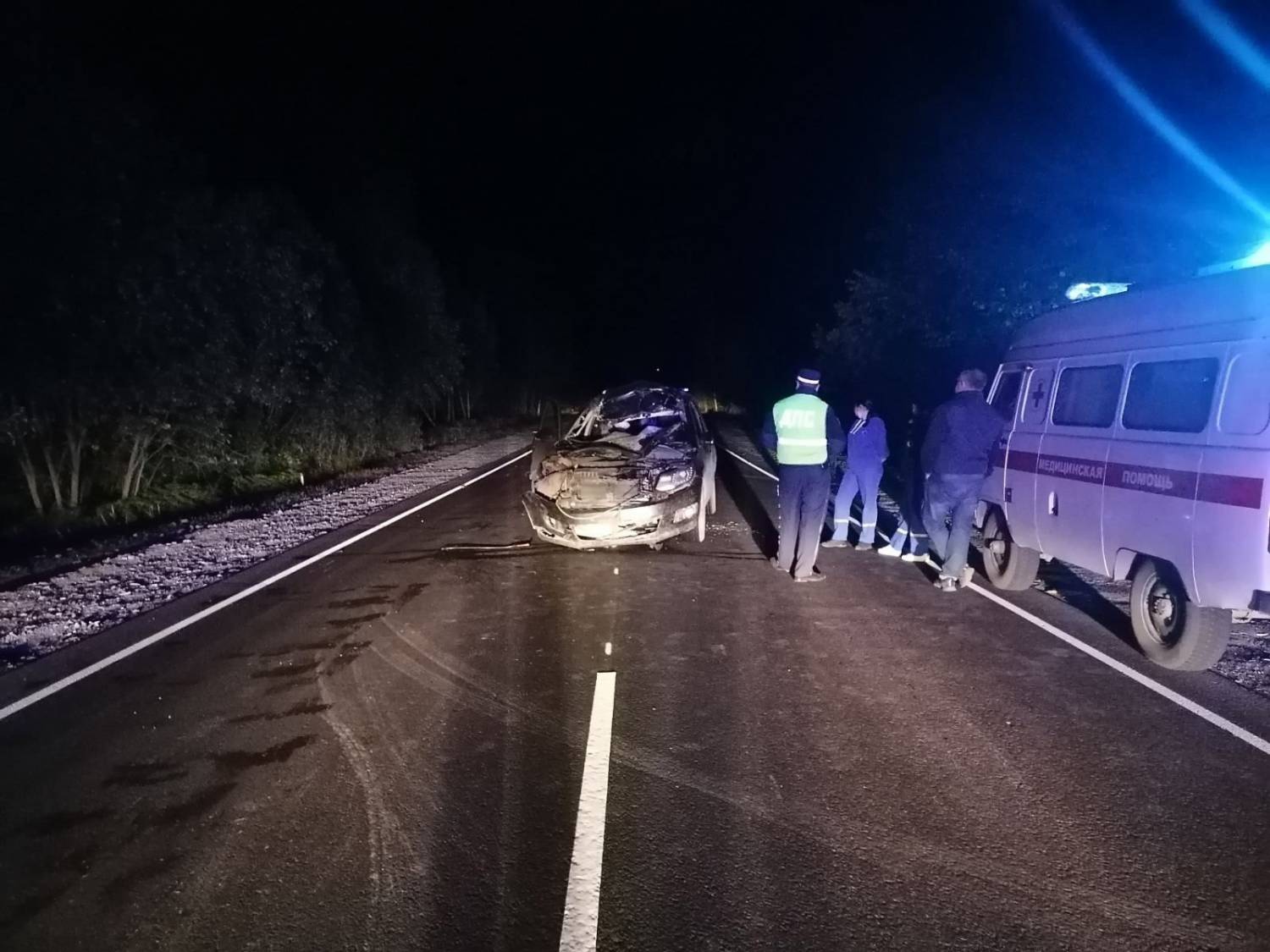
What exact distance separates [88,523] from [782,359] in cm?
4647

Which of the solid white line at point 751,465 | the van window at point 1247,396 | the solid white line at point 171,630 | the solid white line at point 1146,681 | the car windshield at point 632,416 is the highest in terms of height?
the van window at point 1247,396

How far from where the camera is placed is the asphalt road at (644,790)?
3264mm

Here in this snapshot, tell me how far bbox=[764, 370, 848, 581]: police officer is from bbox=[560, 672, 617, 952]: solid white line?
152 inches

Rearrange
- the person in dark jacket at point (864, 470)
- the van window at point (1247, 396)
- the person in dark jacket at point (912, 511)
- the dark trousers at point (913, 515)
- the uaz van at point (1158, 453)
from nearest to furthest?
the van window at point (1247, 396), the uaz van at point (1158, 453), the dark trousers at point (913, 515), the person in dark jacket at point (912, 511), the person in dark jacket at point (864, 470)

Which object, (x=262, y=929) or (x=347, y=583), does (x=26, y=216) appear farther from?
(x=262, y=929)

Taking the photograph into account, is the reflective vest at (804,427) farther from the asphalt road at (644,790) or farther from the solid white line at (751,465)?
the solid white line at (751,465)

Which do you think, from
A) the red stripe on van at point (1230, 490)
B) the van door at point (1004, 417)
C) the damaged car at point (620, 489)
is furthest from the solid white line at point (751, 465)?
the red stripe on van at point (1230, 490)

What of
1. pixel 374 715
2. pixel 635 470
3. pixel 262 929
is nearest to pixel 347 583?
pixel 635 470

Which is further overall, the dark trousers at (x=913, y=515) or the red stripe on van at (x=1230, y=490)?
the dark trousers at (x=913, y=515)

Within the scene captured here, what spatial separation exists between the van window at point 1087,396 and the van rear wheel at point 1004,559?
4.08 feet

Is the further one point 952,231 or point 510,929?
point 952,231

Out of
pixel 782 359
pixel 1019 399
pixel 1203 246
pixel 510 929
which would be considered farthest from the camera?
pixel 782 359

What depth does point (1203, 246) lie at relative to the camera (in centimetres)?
1384

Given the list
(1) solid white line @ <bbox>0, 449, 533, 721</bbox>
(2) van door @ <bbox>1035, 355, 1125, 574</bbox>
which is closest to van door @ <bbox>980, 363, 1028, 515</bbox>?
(2) van door @ <bbox>1035, 355, 1125, 574</bbox>
